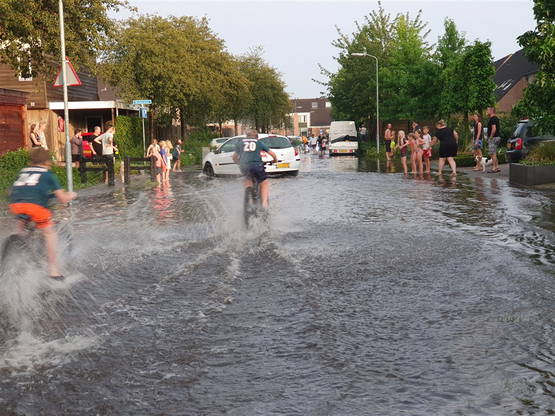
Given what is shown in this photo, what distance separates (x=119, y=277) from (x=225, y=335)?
2.71m

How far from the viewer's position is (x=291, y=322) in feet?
18.2

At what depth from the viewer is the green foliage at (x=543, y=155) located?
1803 cm

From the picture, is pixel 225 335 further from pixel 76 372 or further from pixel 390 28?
pixel 390 28

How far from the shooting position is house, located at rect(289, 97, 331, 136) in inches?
5733

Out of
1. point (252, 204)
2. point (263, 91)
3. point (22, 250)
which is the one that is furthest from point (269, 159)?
point (263, 91)

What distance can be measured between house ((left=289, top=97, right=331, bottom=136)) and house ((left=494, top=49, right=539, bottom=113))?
63.7m

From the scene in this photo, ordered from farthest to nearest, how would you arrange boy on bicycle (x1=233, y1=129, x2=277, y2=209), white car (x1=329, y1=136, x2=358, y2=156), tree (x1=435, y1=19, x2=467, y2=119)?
white car (x1=329, y1=136, x2=358, y2=156), tree (x1=435, y1=19, x2=467, y2=119), boy on bicycle (x1=233, y1=129, x2=277, y2=209)

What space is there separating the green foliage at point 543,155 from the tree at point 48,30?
1348 cm

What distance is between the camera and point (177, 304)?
244 inches

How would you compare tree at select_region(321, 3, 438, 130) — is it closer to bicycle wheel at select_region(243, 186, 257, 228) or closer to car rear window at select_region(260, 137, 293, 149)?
car rear window at select_region(260, 137, 293, 149)

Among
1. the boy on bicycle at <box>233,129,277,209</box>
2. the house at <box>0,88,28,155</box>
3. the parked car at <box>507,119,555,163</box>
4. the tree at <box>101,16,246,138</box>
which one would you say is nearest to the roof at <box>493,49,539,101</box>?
the tree at <box>101,16,246,138</box>

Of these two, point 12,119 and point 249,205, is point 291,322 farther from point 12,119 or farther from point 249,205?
point 12,119

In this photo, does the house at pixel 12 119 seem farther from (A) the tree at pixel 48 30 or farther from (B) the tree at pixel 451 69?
(B) the tree at pixel 451 69

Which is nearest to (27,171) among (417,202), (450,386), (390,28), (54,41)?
(450,386)
